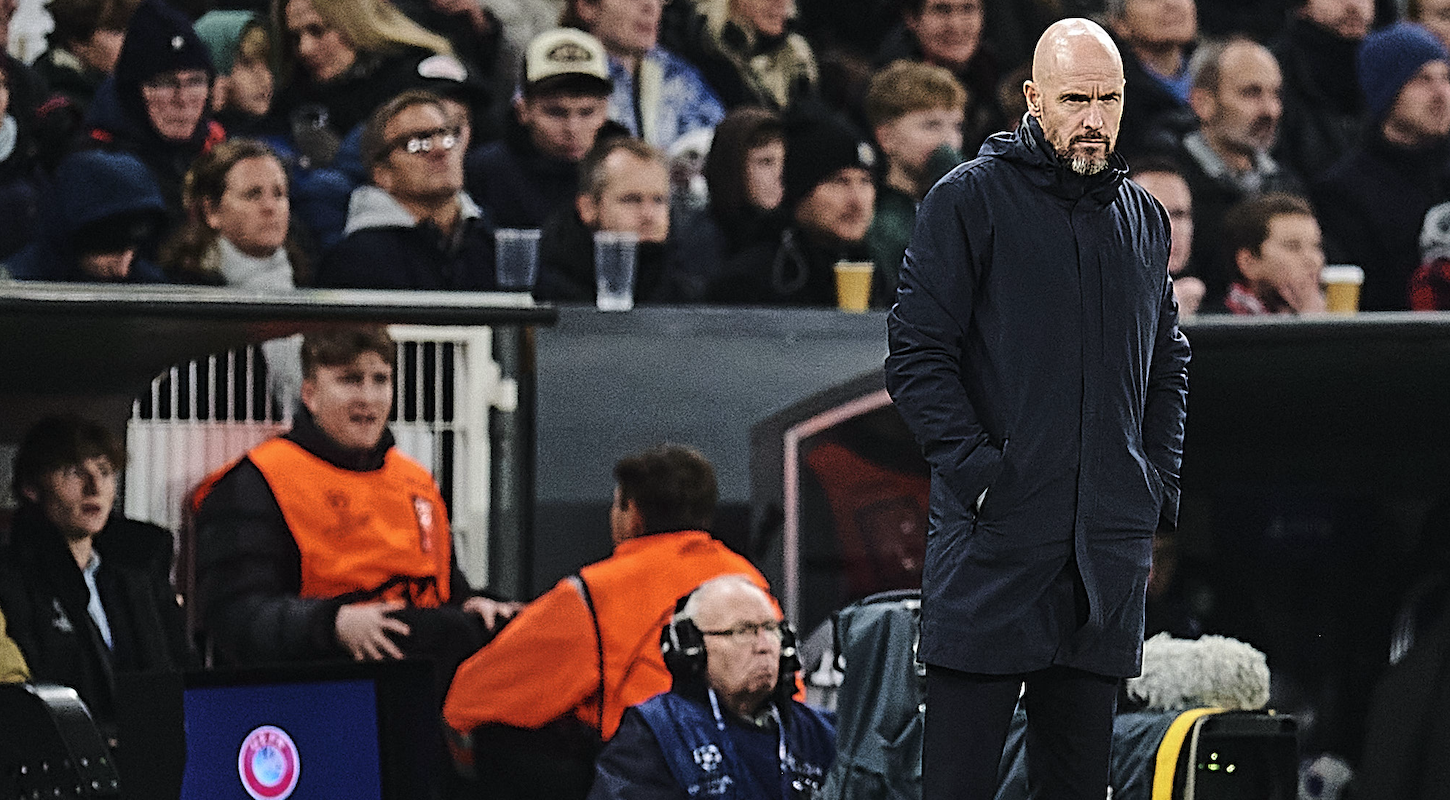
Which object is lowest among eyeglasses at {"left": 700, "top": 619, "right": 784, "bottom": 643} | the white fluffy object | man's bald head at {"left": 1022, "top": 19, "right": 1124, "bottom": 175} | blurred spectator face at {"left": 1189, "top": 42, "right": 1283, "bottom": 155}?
eyeglasses at {"left": 700, "top": 619, "right": 784, "bottom": 643}

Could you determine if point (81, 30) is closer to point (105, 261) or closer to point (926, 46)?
point (105, 261)

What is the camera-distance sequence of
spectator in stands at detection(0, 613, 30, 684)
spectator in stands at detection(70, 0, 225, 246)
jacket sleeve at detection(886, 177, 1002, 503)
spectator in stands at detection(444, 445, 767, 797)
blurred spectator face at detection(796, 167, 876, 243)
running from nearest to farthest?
jacket sleeve at detection(886, 177, 1002, 503)
spectator in stands at detection(0, 613, 30, 684)
spectator in stands at detection(444, 445, 767, 797)
spectator in stands at detection(70, 0, 225, 246)
blurred spectator face at detection(796, 167, 876, 243)

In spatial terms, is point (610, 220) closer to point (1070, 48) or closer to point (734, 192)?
point (734, 192)

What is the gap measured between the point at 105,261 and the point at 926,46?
332cm

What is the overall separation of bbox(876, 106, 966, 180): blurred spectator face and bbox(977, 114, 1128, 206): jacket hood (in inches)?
164

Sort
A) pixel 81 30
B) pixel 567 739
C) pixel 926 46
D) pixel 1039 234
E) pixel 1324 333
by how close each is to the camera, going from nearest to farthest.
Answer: pixel 1039 234
pixel 1324 333
pixel 567 739
pixel 81 30
pixel 926 46

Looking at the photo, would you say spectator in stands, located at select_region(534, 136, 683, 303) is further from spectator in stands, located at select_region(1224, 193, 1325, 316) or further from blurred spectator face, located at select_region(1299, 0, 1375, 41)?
blurred spectator face, located at select_region(1299, 0, 1375, 41)

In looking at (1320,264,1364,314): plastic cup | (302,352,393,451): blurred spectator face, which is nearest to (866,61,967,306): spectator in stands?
(1320,264,1364,314): plastic cup

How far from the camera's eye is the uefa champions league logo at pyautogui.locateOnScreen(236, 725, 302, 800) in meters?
4.88

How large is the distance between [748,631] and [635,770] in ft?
1.46

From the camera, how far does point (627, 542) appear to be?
566cm

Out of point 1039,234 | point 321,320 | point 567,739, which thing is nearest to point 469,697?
point 567,739

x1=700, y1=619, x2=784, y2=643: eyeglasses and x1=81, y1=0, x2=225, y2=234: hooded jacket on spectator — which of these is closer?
x1=700, y1=619, x2=784, y2=643: eyeglasses

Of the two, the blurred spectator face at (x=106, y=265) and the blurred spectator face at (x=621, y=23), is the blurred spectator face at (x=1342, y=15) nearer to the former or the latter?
the blurred spectator face at (x=621, y=23)
